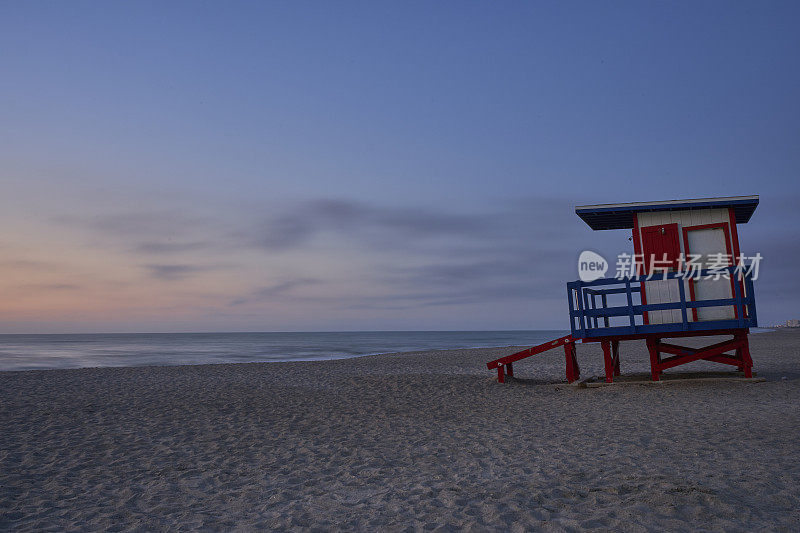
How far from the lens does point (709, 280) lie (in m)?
15.4

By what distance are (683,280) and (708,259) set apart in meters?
0.96

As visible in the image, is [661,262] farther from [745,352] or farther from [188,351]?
[188,351]

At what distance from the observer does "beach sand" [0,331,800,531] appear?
596 cm

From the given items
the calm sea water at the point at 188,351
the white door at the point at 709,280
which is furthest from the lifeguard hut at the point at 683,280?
the calm sea water at the point at 188,351

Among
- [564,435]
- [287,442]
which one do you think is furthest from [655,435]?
[287,442]

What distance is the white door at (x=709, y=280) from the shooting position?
1531 cm

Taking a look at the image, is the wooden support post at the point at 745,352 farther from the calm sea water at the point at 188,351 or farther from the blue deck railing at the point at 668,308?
the calm sea water at the point at 188,351

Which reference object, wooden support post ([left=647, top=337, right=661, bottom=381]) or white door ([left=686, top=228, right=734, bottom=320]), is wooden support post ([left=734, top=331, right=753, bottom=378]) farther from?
wooden support post ([left=647, top=337, right=661, bottom=381])

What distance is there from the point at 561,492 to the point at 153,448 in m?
6.91

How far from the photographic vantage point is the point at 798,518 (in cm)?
543

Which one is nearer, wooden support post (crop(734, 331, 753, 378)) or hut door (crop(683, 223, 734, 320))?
hut door (crop(683, 223, 734, 320))

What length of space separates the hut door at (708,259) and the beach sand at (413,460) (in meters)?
2.04

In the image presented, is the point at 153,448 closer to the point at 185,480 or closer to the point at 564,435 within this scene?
the point at 185,480

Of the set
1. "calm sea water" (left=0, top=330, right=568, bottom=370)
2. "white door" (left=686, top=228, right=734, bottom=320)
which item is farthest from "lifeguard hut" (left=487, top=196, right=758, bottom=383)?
"calm sea water" (left=0, top=330, right=568, bottom=370)
